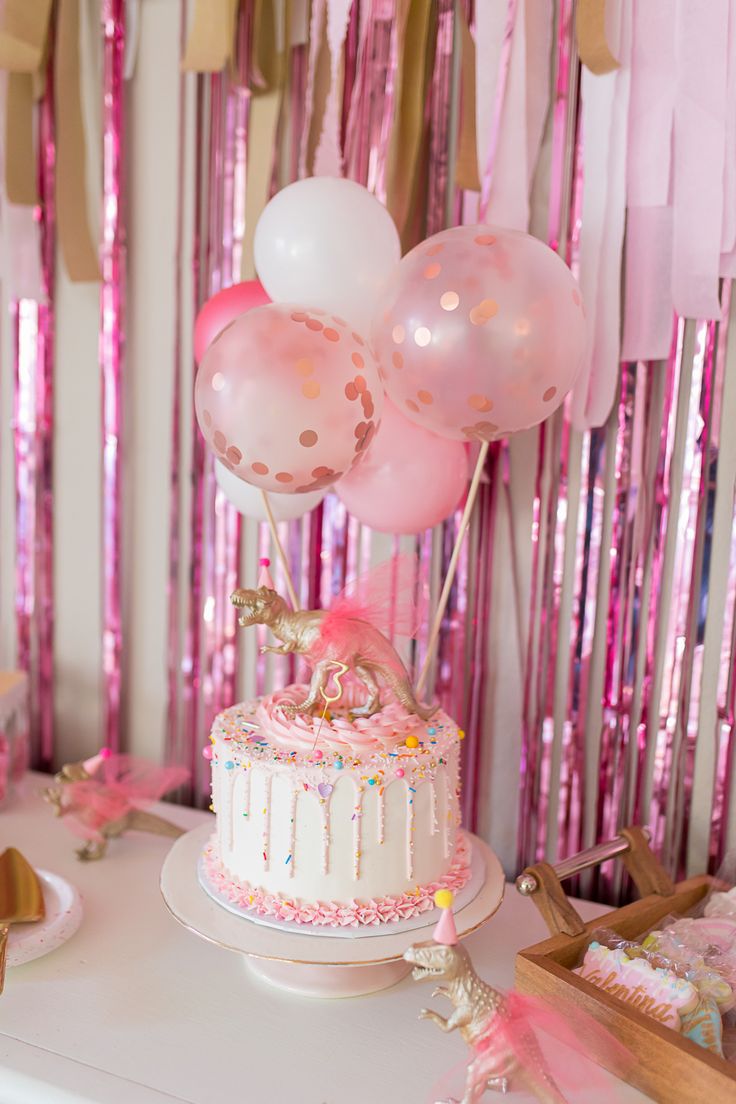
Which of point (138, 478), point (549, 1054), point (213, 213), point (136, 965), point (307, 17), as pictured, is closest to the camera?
point (549, 1054)

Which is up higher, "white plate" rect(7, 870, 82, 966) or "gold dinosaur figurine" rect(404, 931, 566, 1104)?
"gold dinosaur figurine" rect(404, 931, 566, 1104)

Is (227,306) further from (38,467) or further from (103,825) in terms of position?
(103,825)

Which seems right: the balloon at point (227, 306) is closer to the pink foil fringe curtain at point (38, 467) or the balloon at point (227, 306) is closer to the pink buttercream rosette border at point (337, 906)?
the pink foil fringe curtain at point (38, 467)

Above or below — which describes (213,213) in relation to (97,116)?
below

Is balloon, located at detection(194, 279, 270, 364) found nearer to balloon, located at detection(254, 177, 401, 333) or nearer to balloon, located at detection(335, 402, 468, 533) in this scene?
balloon, located at detection(254, 177, 401, 333)

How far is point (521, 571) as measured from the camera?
1.63m

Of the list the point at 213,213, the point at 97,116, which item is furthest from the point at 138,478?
the point at 97,116

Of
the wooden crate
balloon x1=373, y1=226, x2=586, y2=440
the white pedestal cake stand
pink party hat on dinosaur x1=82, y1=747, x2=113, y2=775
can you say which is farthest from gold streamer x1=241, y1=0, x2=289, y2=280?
the wooden crate

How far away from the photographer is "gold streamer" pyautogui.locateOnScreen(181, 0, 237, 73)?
5.17 feet

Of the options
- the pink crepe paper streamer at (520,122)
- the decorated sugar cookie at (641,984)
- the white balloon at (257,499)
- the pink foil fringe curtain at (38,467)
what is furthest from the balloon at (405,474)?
the pink foil fringe curtain at (38,467)

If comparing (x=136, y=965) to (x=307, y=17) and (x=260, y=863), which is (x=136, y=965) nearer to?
(x=260, y=863)

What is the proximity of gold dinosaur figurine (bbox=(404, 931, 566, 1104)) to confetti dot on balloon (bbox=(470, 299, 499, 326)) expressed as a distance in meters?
0.63

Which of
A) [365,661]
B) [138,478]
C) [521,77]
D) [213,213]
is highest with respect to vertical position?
[521,77]

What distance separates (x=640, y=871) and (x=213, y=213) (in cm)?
125
